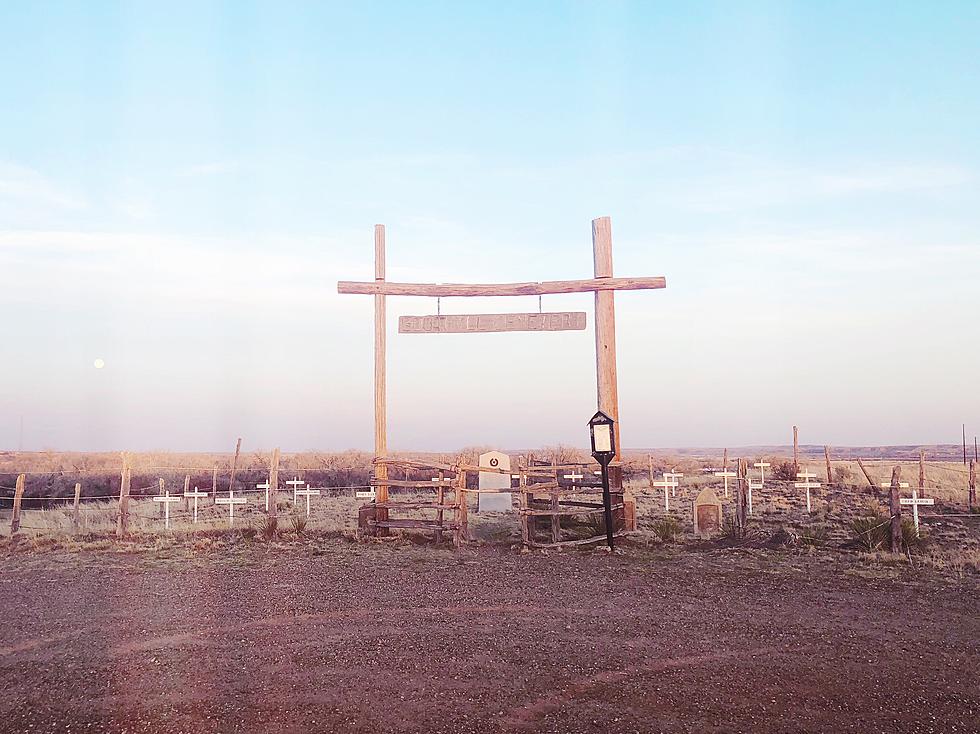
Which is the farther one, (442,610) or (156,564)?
(156,564)

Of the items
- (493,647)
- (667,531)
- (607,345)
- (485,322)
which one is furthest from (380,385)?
(493,647)

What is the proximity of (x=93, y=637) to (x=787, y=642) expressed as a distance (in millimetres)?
6547

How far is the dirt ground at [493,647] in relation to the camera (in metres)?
5.68

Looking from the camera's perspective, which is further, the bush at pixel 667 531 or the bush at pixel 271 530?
the bush at pixel 271 530

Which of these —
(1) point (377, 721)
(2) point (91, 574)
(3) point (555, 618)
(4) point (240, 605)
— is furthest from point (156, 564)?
(1) point (377, 721)

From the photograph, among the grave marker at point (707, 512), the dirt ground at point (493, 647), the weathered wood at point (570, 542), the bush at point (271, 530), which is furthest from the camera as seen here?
the grave marker at point (707, 512)

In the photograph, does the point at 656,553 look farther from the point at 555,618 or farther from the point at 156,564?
the point at 156,564

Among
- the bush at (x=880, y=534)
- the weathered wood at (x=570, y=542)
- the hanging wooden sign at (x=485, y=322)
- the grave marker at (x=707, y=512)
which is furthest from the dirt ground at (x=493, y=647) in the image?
the hanging wooden sign at (x=485, y=322)

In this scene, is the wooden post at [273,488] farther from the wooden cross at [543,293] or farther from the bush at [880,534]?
the bush at [880,534]

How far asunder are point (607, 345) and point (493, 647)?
28.7ft

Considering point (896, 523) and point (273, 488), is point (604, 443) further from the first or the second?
point (273, 488)

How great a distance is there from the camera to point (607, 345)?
15.5 metres

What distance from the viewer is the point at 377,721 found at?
18.2 ft

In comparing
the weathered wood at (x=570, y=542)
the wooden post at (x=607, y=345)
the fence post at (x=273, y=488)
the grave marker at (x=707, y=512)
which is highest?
the wooden post at (x=607, y=345)
